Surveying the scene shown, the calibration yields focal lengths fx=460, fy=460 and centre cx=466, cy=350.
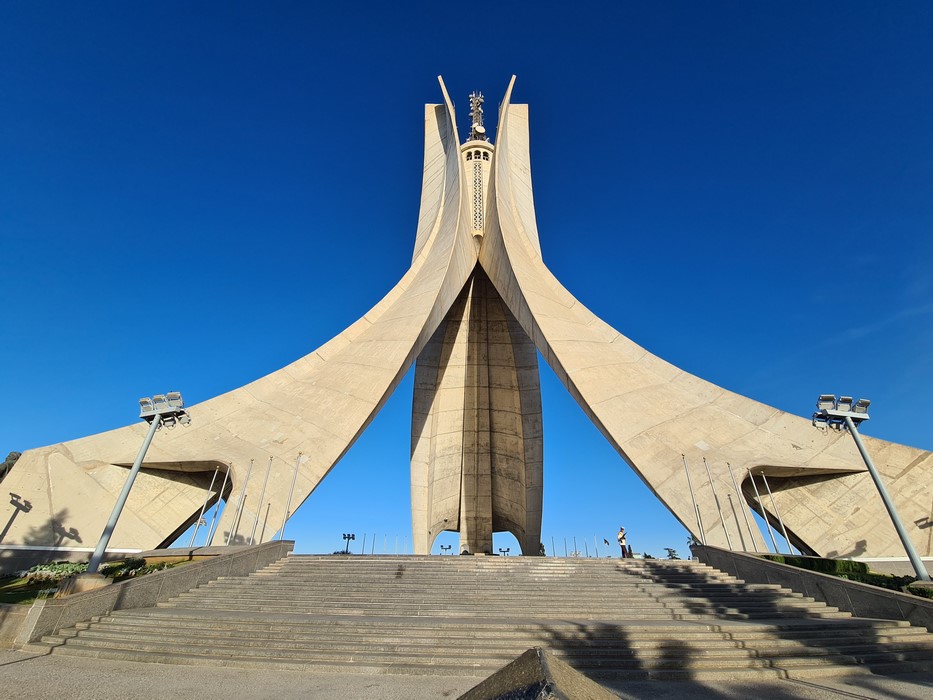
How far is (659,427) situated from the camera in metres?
10.2

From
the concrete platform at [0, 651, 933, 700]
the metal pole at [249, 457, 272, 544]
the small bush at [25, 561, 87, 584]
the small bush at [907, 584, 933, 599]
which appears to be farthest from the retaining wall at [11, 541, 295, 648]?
the small bush at [907, 584, 933, 599]

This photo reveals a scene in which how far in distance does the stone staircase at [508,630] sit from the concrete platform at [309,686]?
196mm

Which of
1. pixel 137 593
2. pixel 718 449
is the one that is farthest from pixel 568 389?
pixel 137 593

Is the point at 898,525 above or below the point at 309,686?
above

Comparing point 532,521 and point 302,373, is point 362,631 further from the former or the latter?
point 532,521

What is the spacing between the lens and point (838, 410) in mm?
6723

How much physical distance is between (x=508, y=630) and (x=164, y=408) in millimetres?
5966

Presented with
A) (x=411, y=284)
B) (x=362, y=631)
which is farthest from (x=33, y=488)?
(x=411, y=284)

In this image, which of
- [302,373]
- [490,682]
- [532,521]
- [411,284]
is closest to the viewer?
[490,682]

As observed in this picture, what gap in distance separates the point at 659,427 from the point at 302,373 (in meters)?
9.22

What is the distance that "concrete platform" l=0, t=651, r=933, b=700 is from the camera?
2.78m

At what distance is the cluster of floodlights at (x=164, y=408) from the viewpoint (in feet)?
22.7

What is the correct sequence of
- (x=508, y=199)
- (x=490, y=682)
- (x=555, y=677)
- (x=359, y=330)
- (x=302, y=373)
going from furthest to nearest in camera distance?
(x=508, y=199) < (x=359, y=330) < (x=302, y=373) < (x=490, y=682) < (x=555, y=677)

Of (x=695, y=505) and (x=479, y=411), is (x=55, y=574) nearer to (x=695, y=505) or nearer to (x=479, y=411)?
(x=695, y=505)
